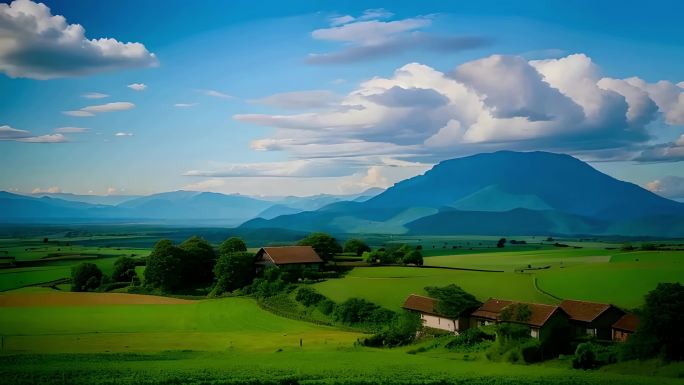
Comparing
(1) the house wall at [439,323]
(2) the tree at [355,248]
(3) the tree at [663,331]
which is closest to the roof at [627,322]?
(3) the tree at [663,331]

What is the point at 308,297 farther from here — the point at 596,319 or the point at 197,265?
the point at 596,319

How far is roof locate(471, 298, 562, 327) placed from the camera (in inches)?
1478

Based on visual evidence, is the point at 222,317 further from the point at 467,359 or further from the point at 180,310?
the point at 467,359

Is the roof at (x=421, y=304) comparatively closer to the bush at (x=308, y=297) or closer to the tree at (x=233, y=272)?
the bush at (x=308, y=297)

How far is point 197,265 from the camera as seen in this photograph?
75688mm

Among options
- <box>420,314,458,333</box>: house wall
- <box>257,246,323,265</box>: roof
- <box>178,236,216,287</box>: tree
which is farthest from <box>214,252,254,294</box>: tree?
<box>420,314,458,333</box>: house wall

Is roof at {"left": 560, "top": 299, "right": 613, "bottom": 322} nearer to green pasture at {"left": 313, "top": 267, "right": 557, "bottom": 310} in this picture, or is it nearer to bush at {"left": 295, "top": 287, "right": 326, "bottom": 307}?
green pasture at {"left": 313, "top": 267, "right": 557, "bottom": 310}

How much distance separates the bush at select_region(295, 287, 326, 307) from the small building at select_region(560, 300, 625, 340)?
24.5m

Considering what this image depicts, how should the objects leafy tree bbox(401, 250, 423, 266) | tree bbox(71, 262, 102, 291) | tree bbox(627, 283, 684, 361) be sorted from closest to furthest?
1. tree bbox(627, 283, 684, 361)
2. tree bbox(71, 262, 102, 291)
3. leafy tree bbox(401, 250, 423, 266)

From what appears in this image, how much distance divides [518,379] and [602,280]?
29.1 m

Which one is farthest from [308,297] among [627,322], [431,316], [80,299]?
[627,322]

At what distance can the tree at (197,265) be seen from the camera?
74.6m

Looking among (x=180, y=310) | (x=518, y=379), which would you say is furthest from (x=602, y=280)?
(x=180, y=310)

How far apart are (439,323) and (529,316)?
837 centimetres
